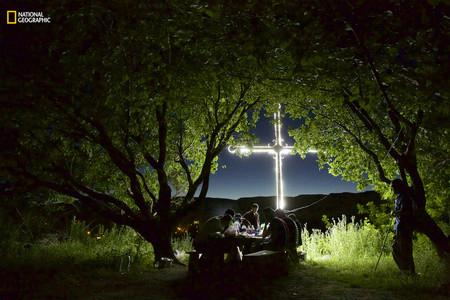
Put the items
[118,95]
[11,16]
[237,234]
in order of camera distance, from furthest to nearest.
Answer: [237,234] < [11,16] < [118,95]

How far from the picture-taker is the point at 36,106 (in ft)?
27.9

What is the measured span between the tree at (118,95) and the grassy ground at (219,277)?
1772 millimetres

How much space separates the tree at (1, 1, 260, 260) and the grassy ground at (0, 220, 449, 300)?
1.77 metres

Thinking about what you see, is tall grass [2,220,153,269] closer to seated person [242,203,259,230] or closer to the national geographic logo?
seated person [242,203,259,230]

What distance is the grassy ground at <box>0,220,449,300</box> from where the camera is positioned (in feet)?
21.6

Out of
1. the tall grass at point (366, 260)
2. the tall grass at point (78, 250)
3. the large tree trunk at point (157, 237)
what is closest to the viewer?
the tall grass at point (366, 260)

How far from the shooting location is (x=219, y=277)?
7.79 metres

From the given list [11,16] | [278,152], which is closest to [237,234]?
[278,152]

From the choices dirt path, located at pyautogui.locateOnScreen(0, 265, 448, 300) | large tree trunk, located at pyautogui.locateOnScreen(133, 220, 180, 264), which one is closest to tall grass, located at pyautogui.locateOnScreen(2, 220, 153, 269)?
large tree trunk, located at pyautogui.locateOnScreen(133, 220, 180, 264)

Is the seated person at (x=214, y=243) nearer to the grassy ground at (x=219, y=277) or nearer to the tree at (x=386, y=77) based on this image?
the grassy ground at (x=219, y=277)

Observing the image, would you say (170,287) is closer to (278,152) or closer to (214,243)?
(214,243)

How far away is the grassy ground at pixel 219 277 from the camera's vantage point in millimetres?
6578

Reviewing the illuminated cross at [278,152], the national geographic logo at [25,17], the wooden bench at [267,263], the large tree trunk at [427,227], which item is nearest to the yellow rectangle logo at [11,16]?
the national geographic logo at [25,17]

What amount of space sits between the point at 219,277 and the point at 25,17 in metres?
7.40
